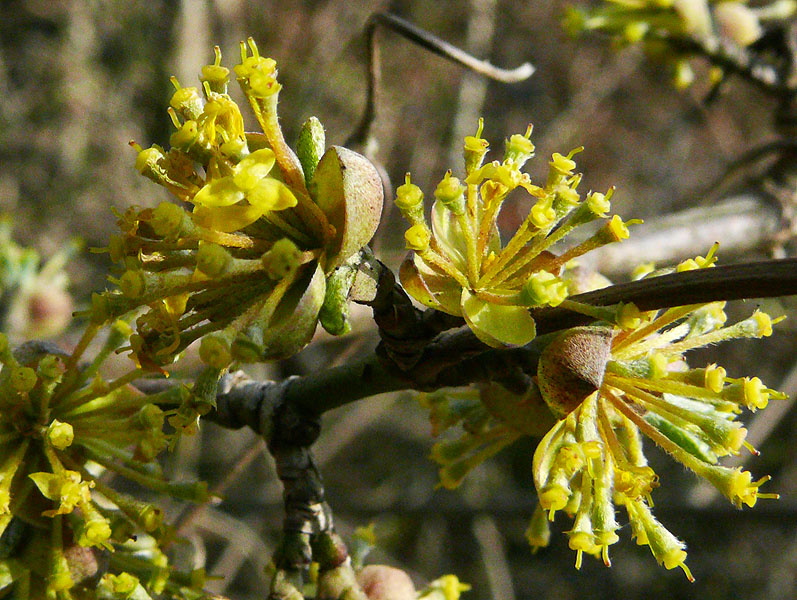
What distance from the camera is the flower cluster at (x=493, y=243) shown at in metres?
1.14

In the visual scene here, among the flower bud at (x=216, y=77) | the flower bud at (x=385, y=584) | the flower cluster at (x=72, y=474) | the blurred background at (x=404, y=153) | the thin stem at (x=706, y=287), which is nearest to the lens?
the thin stem at (x=706, y=287)

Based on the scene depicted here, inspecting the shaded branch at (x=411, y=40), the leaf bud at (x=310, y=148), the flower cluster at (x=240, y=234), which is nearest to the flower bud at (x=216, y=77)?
the flower cluster at (x=240, y=234)

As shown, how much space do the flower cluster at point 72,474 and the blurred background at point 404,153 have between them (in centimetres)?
274

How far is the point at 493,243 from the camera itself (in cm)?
129

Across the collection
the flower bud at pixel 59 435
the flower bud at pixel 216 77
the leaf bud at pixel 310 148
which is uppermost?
the flower bud at pixel 216 77

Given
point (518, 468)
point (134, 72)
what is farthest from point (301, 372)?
point (134, 72)

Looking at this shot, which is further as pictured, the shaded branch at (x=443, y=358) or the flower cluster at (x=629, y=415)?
the flower cluster at (x=629, y=415)

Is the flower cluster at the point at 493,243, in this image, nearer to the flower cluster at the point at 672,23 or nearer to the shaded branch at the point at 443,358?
the shaded branch at the point at 443,358

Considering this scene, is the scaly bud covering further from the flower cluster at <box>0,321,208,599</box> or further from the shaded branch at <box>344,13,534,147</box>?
the shaded branch at <box>344,13,534,147</box>

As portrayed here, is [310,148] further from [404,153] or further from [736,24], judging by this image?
[404,153]

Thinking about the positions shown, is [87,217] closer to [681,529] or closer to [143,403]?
[681,529]

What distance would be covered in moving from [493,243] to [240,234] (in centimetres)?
40

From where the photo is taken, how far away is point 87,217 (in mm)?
7062

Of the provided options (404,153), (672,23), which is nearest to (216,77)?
(672,23)
